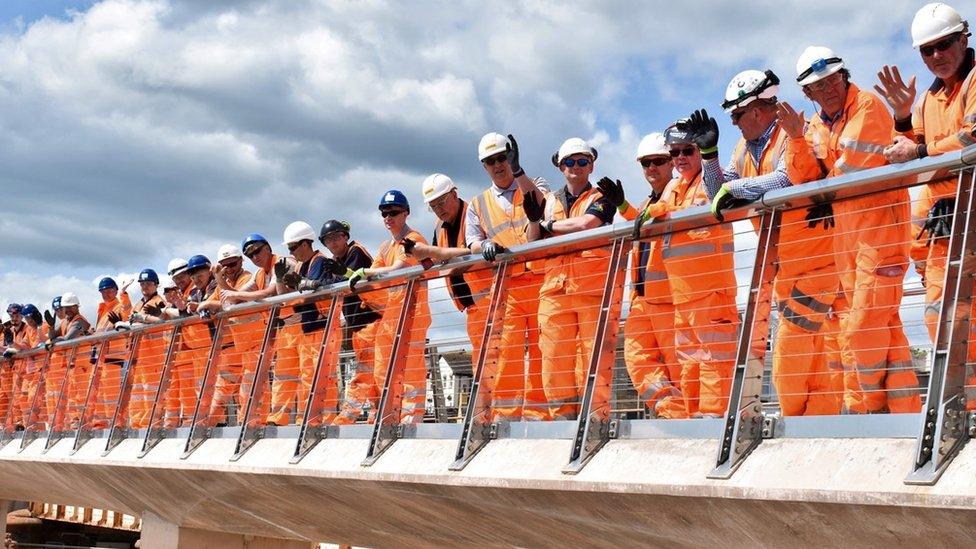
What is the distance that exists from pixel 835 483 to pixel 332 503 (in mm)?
5052

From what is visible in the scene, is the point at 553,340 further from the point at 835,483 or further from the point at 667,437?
the point at 835,483

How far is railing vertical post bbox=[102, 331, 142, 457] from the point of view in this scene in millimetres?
12203

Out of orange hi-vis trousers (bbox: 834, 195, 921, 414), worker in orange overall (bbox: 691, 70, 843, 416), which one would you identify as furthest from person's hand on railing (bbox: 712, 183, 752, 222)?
orange hi-vis trousers (bbox: 834, 195, 921, 414)

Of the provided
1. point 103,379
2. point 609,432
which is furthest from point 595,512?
point 103,379

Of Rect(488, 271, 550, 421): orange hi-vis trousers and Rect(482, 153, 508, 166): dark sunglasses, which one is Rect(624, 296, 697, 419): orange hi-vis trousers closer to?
Rect(488, 271, 550, 421): orange hi-vis trousers

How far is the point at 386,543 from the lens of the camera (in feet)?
32.9

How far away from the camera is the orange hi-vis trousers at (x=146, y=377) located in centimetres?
1238

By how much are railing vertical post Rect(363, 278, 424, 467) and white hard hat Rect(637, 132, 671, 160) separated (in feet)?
6.26

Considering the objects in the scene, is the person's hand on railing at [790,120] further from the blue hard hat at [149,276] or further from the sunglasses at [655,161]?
the blue hard hat at [149,276]

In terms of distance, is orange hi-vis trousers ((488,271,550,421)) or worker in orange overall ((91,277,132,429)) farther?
worker in orange overall ((91,277,132,429))

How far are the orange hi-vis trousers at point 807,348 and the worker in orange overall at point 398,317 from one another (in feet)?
9.51

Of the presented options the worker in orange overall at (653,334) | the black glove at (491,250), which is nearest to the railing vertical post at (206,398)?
the black glove at (491,250)

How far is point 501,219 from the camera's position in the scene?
839 centimetres

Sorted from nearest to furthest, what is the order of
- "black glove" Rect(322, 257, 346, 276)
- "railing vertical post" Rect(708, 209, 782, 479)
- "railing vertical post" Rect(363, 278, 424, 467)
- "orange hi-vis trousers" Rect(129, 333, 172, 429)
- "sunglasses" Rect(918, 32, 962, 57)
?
"railing vertical post" Rect(708, 209, 782, 479) < "sunglasses" Rect(918, 32, 962, 57) < "railing vertical post" Rect(363, 278, 424, 467) < "black glove" Rect(322, 257, 346, 276) < "orange hi-vis trousers" Rect(129, 333, 172, 429)
